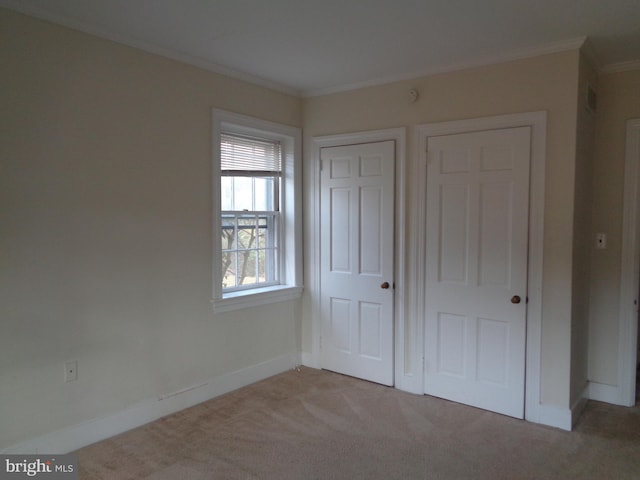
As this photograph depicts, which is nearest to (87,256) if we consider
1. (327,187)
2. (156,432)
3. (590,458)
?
(156,432)

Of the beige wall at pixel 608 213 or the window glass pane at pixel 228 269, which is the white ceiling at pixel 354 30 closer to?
the beige wall at pixel 608 213

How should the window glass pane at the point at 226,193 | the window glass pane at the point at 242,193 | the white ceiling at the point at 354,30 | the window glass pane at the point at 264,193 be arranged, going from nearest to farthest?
the white ceiling at the point at 354,30, the window glass pane at the point at 226,193, the window glass pane at the point at 242,193, the window glass pane at the point at 264,193

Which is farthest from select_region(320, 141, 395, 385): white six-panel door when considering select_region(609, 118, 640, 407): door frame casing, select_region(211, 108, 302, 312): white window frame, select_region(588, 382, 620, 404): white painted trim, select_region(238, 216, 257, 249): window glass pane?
select_region(609, 118, 640, 407): door frame casing

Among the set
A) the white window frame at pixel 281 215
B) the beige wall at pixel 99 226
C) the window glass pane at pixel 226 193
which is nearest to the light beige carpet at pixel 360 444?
the beige wall at pixel 99 226

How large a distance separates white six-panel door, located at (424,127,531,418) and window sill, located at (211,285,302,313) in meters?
1.28

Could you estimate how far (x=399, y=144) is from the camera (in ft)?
12.1

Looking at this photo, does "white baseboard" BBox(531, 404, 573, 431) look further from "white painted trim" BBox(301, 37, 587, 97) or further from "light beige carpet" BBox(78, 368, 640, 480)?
"white painted trim" BBox(301, 37, 587, 97)

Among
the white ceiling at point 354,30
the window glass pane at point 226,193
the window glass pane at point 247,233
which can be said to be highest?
the white ceiling at point 354,30

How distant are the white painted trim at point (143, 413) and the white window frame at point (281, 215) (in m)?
0.58

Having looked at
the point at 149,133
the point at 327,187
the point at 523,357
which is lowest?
the point at 523,357

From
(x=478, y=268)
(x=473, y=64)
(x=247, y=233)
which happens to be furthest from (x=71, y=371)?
(x=473, y=64)

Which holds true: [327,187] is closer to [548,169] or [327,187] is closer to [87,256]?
[548,169]

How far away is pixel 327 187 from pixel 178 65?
5.22ft

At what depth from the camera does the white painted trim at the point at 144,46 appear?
2.48m
